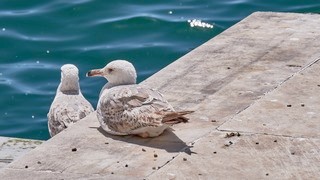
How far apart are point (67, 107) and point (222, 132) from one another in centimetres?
260

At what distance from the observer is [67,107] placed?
10742 millimetres

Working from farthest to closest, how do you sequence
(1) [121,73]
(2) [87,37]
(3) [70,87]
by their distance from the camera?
(2) [87,37], (3) [70,87], (1) [121,73]

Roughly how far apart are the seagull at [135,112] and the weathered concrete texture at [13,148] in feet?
3.49

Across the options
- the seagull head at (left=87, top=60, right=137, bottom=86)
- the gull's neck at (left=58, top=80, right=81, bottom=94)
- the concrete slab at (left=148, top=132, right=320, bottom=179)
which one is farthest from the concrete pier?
the gull's neck at (left=58, top=80, right=81, bottom=94)

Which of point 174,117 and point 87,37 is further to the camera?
point 87,37

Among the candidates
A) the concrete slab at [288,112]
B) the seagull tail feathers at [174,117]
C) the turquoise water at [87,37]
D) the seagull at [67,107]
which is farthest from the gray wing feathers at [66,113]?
the turquoise water at [87,37]

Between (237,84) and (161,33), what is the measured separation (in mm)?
6687

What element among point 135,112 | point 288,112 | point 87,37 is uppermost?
point 135,112

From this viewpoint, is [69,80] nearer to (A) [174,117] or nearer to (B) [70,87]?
(B) [70,87]

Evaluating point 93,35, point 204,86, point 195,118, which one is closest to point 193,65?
point 204,86

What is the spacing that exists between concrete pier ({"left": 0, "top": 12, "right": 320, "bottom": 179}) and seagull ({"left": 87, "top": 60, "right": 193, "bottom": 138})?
9 cm

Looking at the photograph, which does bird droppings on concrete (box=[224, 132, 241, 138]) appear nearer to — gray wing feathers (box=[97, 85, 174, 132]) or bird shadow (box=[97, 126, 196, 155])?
bird shadow (box=[97, 126, 196, 155])

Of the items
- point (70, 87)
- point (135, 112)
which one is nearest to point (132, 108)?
point (135, 112)

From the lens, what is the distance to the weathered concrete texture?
376 inches
